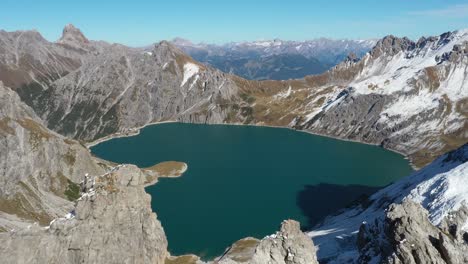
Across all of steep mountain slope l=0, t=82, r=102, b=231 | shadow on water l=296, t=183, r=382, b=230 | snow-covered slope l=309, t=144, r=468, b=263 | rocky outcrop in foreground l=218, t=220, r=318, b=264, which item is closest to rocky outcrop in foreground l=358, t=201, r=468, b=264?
rocky outcrop in foreground l=218, t=220, r=318, b=264

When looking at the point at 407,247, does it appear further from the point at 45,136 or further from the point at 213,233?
the point at 45,136

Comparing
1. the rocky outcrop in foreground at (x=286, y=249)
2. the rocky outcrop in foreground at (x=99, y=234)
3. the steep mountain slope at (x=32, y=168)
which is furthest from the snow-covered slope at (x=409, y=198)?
the steep mountain slope at (x=32, y=168)

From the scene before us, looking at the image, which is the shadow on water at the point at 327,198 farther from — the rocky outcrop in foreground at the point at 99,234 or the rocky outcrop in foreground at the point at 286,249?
the rocky outcrop in foreground at the point at 286,249

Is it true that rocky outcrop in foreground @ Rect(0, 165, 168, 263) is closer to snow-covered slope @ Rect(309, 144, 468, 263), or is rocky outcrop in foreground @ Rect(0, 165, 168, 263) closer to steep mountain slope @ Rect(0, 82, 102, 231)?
snow-covered slope @ Rect(309, 144, 468, 263)

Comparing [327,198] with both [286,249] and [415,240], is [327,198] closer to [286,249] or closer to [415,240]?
[415,240]

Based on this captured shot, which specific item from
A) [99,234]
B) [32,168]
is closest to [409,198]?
[99,234]

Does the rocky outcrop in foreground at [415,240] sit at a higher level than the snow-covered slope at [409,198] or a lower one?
higher
